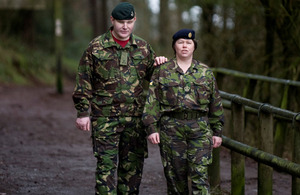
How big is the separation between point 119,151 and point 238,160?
3.82 ft

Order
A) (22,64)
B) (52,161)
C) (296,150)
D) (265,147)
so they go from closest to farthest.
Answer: (265,147) < (296,150) < (52,161) < (22,64)

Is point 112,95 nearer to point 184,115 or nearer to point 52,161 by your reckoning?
point 184,115

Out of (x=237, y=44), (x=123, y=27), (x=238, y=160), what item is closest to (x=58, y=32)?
(x=237, y=44)

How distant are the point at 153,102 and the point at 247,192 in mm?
2324

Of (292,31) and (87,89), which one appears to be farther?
(292,31)

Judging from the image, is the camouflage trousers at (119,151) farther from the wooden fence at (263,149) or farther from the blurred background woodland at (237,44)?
the blurred background woodland at (237,44)

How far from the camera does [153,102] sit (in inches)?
201

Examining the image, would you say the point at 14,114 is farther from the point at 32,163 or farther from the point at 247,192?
the point at 247,192

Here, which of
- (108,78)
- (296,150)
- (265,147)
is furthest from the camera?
(296,150)

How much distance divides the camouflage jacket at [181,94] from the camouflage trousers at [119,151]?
0.44 meters

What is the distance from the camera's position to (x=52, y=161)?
841 cm

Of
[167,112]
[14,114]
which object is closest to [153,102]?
[167,112]

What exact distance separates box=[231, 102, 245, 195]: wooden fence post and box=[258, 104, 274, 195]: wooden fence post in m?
0.42

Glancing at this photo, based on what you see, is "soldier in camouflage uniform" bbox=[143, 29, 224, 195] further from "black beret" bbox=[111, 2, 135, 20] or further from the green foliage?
the green foliage
